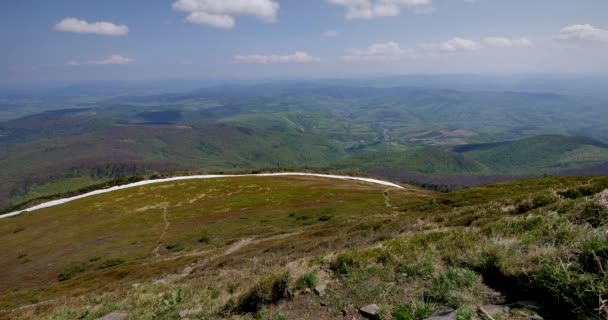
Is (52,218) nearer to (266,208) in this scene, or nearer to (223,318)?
(266,208)

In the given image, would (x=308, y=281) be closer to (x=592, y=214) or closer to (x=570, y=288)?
(x=570, y=288)

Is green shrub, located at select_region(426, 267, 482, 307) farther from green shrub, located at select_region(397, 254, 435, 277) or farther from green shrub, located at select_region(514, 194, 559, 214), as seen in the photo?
green shrub, located at select_region(514, 194, 559, 214)

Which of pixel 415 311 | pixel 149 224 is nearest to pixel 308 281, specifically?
pixel 415 311

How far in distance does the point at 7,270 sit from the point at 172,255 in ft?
90.1

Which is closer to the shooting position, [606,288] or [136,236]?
[606,288]

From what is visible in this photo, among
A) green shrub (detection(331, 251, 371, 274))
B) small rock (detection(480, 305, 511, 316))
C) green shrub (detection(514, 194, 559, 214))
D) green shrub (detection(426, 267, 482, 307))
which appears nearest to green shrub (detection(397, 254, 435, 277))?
green shrub (detection(426, 267, 482, 307))

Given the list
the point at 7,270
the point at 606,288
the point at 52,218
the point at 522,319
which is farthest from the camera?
the point at 52,218

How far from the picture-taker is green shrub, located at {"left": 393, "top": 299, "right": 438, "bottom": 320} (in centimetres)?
666

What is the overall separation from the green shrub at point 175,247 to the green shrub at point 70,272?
1081 centimetres

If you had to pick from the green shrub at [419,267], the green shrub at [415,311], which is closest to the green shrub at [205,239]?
the green shrub at [419,267]

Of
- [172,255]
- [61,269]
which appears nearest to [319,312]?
[172,255]

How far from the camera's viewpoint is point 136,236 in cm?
5259

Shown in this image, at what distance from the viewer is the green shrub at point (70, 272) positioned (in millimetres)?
39969

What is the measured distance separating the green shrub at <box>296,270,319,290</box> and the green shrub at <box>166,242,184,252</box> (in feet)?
124
